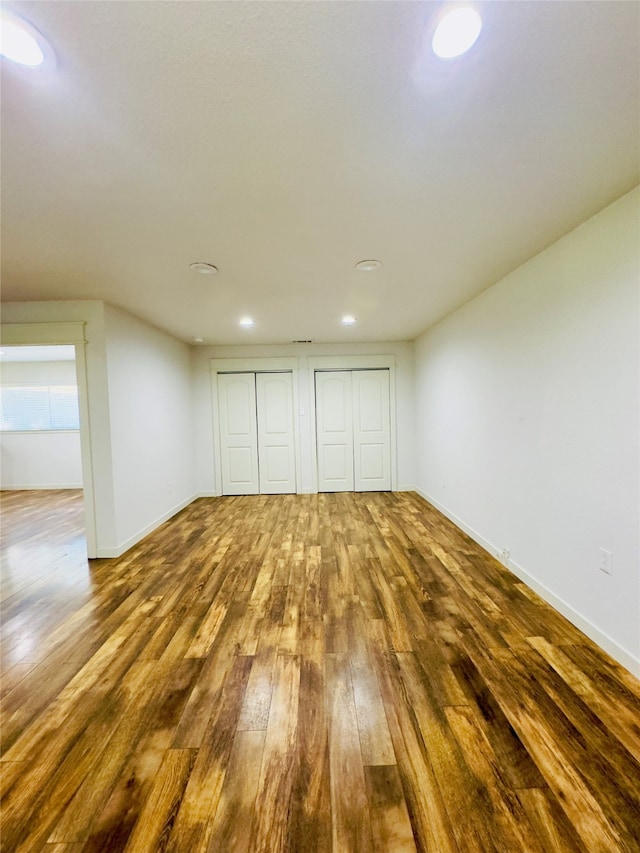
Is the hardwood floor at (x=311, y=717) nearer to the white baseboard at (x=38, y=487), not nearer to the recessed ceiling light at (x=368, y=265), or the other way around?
the recessed ceiling light at (x=368, y=265)

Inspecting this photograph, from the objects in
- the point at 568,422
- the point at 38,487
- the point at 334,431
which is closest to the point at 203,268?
the point at 568,422

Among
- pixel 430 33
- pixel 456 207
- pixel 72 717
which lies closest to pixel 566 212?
pixel 456 207

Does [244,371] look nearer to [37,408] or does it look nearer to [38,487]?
[37,408]

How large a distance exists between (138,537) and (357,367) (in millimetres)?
3768

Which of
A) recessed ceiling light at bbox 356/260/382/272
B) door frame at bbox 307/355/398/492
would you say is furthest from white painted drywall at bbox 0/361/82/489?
recessed ceiling light at bbox 356/260/382/272

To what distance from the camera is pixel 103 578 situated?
270 cm

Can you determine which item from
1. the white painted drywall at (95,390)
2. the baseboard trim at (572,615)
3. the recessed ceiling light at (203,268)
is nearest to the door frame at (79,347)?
the white painted drywall at (95,390)

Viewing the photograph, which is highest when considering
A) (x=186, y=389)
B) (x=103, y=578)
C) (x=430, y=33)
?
(x=430, y=33)

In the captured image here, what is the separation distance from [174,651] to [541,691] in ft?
6.07

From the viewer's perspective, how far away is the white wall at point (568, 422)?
5.42ft

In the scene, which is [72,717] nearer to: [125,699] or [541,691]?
[125,699]

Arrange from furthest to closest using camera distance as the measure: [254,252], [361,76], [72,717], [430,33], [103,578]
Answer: [103,578]
[254,252]
[72,717]
[361,76]
[430,33]

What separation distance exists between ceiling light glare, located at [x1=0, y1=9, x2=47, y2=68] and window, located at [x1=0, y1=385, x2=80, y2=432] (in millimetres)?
6464

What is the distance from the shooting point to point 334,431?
5344 mm
